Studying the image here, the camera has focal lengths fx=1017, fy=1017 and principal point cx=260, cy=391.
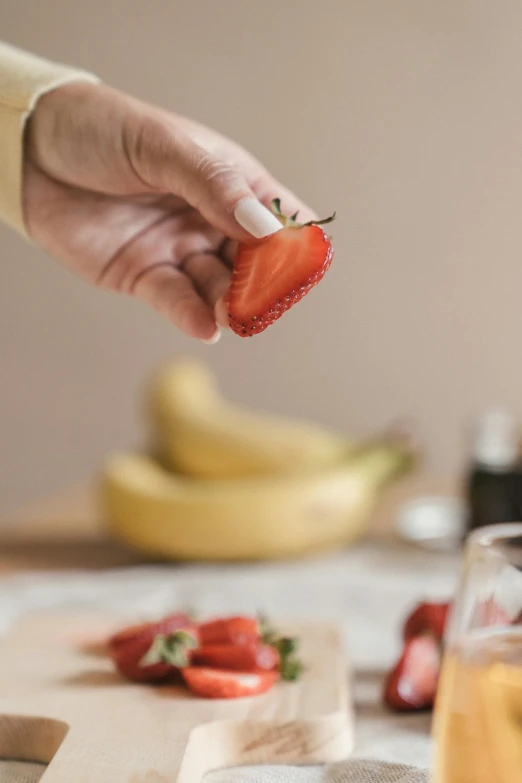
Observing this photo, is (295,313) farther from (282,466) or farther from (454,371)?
(282,466)

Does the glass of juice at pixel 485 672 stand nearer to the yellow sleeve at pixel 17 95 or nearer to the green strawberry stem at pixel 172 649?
the green strawberry stem at pixel 172 649

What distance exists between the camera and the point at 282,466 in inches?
71.6

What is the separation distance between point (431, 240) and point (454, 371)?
41 cm

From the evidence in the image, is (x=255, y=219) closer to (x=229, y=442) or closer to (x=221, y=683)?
(x=221, y=683)

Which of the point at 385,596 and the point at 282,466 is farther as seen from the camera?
the point at 282,466

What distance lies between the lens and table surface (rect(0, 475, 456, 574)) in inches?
64.4

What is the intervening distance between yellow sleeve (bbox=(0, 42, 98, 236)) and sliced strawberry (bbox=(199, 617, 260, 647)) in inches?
18.2

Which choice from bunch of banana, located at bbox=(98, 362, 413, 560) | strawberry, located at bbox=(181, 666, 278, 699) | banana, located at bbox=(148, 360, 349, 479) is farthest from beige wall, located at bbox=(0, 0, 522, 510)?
strawberry, located at bbox=(181, 666, 278, 699)

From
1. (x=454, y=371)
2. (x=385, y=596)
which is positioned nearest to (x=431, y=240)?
(x=454, y=371)

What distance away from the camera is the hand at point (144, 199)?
2.70 feet

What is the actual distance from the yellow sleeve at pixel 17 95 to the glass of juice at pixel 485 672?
0.61 metres

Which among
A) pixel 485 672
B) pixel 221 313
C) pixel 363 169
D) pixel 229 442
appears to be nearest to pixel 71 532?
pixel 229 442

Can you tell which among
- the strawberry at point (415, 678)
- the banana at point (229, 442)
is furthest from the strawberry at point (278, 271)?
the banana at point (229, 442)

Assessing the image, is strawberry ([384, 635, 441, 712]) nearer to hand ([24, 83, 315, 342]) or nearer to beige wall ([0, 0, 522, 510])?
hand ([24, 83, 315, 342])
